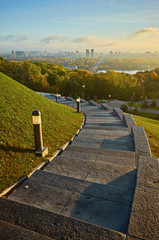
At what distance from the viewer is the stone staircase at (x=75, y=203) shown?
219 cm

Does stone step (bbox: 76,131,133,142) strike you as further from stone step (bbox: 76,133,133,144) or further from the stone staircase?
the stone staircase

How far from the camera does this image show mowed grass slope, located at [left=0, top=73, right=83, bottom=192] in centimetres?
431

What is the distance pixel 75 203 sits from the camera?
295cm

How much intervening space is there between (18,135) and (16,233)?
4.03 meters

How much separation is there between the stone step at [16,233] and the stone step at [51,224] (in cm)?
13

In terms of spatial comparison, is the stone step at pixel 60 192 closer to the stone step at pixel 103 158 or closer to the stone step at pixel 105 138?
the stone step at pixel 103 158

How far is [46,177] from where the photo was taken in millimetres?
3805

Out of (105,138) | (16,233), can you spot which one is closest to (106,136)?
(105,138)

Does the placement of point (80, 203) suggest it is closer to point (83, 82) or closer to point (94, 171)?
point (94, 171)

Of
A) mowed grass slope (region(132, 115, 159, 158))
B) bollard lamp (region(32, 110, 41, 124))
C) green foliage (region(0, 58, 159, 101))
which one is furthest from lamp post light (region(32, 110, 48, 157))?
green foliage (region(0, 58, 159, 101))

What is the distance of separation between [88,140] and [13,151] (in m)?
3.43

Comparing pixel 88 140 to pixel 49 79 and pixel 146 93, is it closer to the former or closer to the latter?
pixel 49 79

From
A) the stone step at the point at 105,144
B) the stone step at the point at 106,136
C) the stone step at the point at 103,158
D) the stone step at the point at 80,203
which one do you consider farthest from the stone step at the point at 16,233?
the stone step at the point at 106,136

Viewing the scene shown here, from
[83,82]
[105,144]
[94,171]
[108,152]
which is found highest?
[83,82]
